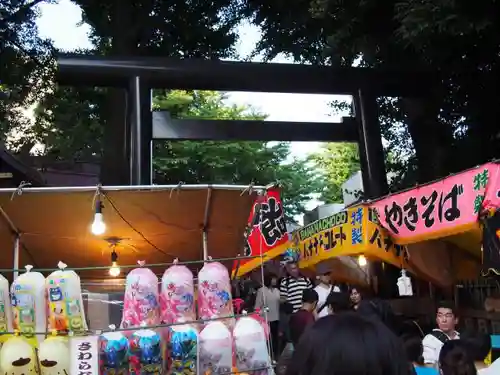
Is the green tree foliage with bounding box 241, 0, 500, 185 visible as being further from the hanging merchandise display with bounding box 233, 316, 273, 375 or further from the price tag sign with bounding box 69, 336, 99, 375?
the price tag sign with bounding box 69, 336, 99, 375

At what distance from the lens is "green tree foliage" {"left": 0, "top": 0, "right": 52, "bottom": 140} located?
13.8m

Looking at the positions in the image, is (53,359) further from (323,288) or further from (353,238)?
(323,288)

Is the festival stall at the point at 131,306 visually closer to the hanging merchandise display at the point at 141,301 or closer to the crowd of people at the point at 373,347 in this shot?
the hanging merchandise display at the point at 141,301

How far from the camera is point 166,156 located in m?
18.5

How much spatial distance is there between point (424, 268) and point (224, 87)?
14.9 ft

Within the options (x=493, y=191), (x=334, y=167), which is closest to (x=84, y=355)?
(x=493, y=191)

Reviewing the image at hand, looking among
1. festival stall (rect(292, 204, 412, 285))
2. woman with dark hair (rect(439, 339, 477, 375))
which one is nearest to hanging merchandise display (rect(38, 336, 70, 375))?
woman with dark hair (rect(439, 339, 477, 375))

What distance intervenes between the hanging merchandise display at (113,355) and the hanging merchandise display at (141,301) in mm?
234

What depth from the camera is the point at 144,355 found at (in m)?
3.90

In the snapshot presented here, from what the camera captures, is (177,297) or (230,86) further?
(230,86)

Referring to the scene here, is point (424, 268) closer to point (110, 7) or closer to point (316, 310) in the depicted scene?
point (316, 310)

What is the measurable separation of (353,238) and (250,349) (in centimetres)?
423

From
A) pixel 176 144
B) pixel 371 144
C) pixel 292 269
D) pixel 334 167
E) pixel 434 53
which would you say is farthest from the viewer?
pixel 334 167

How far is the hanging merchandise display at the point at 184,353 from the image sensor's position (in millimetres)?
3984
